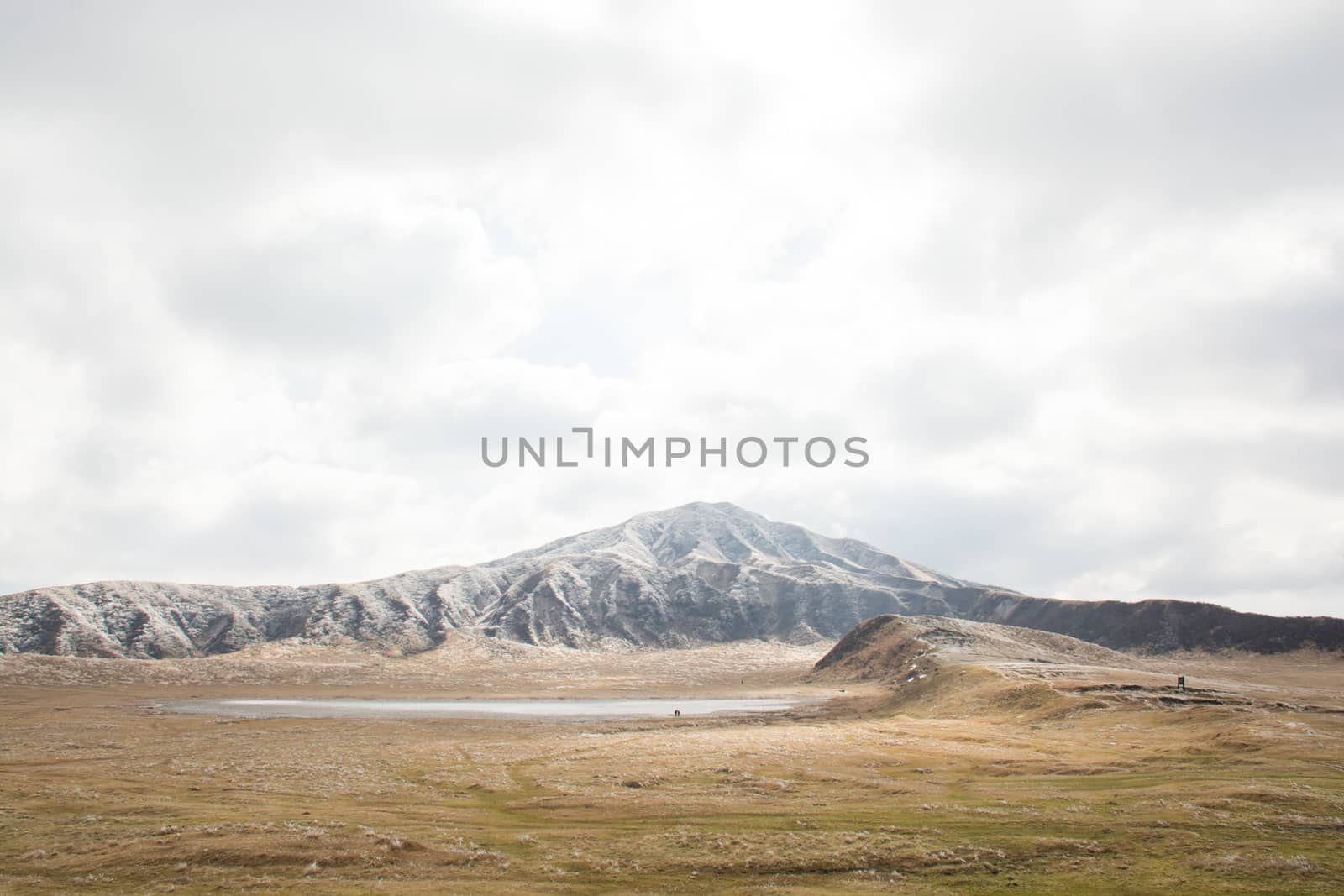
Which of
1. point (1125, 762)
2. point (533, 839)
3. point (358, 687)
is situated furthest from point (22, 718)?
point (1125, 762)

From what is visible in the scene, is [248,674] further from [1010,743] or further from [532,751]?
[1010,743]

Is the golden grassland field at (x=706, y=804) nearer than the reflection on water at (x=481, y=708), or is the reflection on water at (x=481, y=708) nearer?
the golden grassland field at (x=706, y=804)

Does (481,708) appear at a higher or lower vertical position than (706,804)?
lower

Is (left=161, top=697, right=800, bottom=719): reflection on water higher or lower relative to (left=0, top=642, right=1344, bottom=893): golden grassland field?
lower

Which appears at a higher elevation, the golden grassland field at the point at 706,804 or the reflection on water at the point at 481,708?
the golden grassland field at the point at 706,804

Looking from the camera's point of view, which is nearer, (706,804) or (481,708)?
(706,804)
